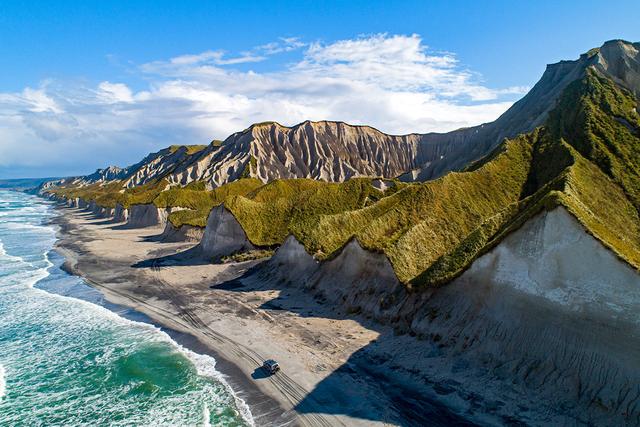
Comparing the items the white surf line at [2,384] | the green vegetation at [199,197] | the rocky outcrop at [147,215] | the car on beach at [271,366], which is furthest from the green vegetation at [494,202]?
the rocky outcrop at [147,215]

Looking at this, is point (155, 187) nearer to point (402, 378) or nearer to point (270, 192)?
point (270, 192)

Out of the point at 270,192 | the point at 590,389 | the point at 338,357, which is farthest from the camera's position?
the point at 270,192

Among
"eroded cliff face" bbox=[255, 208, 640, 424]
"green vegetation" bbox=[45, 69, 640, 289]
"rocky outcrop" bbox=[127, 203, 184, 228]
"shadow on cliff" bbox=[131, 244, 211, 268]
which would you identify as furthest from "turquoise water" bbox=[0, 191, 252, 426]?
"rocky outcrop" bbox=[127, 203, 184, 228]

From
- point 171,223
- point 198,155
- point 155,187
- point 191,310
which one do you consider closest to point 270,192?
point 171,223

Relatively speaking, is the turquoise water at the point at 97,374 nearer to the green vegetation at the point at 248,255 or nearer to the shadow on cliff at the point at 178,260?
the shadow on cliff at the point at 178,260

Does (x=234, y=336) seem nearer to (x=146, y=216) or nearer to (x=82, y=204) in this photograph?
(x=146, y=216)

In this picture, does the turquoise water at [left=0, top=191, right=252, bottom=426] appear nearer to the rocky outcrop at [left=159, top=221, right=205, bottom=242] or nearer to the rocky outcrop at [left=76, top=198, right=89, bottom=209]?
the rocky outcrop at [left=159, top=221, right=205, bottom=242]

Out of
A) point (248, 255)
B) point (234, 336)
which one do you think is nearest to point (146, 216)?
point (248, 255)

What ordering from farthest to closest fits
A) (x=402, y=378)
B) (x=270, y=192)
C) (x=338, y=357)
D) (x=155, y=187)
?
(x=155, y=187), (x=270, y=192), (x=338, y=357), (x=402, y=378)
